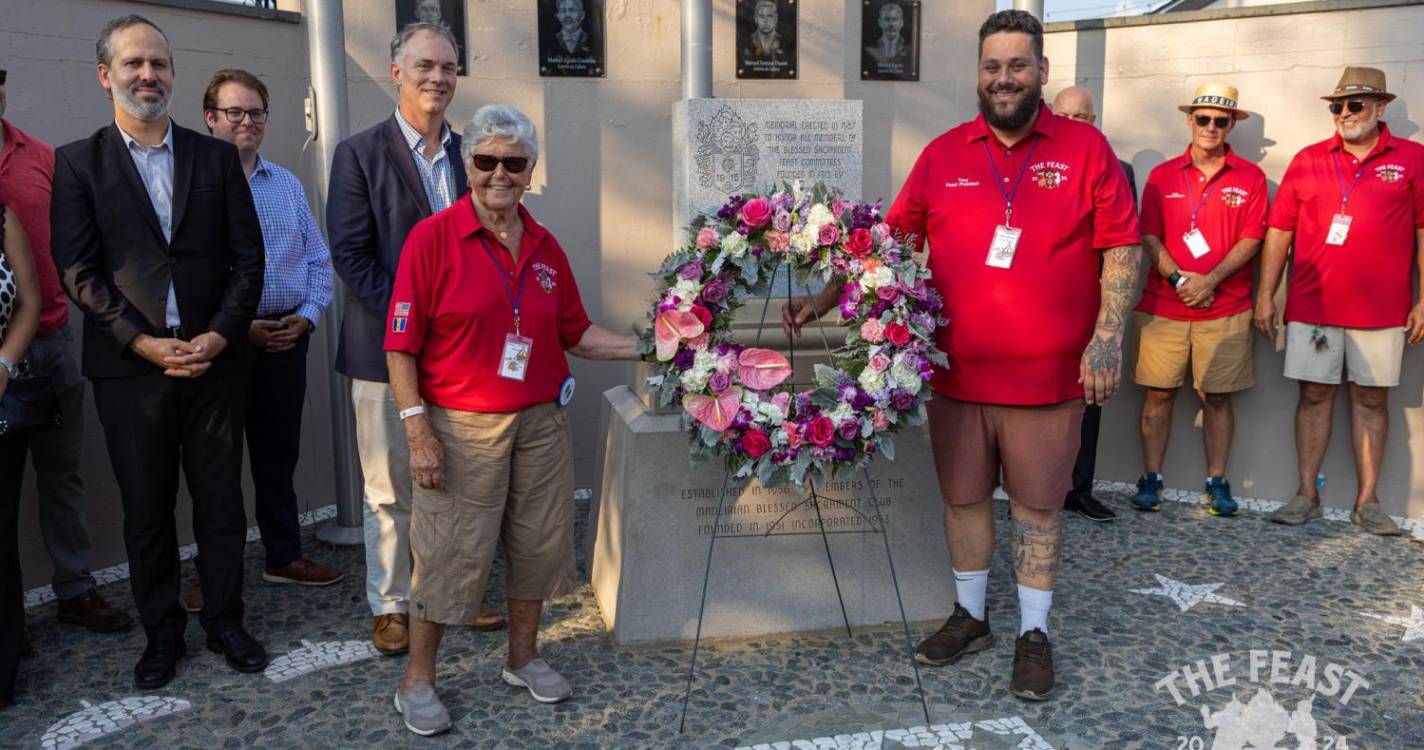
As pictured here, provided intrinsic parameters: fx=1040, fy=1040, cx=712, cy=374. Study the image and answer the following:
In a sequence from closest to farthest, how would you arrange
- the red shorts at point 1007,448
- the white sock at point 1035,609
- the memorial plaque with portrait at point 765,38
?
the red shorts at point 1007,448 < the white sock at point 1035,609 < the memorial plaque with portrait at point 765,38

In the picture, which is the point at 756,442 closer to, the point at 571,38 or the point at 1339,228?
the point at 571,38

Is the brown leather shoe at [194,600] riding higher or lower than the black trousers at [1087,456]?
lower

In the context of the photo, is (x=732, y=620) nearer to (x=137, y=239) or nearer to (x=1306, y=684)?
(x=1306, y=684)

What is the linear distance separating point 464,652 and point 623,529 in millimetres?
723

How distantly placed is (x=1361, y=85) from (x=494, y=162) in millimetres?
4348

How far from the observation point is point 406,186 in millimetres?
3643

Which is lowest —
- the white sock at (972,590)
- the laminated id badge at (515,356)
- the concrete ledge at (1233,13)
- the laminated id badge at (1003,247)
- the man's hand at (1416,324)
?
the white sock at (972,590)

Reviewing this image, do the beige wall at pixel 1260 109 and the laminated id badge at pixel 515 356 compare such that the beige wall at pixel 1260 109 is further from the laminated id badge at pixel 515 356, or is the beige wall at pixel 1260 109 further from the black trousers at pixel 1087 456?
the laminated id badge at pixel 515 356

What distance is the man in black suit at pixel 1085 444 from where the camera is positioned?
525 cm

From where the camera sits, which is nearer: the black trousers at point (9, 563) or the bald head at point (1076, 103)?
the black trousers at point (9, 563)

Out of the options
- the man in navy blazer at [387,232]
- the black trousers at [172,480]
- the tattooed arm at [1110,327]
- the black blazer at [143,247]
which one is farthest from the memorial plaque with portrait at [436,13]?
the tattooed arm at [1110,327]

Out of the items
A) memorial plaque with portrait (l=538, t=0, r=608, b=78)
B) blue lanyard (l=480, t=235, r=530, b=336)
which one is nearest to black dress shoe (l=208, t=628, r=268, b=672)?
blue lanyard (l=480, t=235, r=530, b=336)

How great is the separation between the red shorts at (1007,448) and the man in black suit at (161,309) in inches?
96.8

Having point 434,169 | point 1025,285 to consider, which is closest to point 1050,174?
point 1025,285
